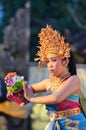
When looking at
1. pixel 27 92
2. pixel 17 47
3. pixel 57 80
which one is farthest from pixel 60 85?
pixel 17 47

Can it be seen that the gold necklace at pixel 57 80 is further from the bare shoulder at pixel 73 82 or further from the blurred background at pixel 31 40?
the blurred background at pixel 31 40

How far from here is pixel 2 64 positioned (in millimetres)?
10719

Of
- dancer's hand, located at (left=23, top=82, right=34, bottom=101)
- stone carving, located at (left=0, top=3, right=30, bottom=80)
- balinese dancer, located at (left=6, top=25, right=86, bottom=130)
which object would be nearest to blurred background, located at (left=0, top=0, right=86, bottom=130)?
stone carving, located at (left=0, top=3, right=30, bottom=80)

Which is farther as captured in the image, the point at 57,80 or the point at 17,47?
the point at 17,47

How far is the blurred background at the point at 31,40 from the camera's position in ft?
27.2

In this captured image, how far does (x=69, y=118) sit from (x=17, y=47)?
7.24 meters

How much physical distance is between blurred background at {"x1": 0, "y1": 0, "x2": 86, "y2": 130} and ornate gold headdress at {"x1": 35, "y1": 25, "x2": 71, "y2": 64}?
1661mm

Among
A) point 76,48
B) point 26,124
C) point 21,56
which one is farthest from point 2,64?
point 76,48

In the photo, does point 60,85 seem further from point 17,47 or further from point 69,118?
point 17,47

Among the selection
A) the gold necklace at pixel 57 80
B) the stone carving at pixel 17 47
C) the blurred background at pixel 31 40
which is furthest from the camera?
the stone carving at pixel 17 47

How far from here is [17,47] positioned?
38.3 ft

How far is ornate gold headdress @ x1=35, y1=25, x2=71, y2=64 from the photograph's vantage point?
455cm

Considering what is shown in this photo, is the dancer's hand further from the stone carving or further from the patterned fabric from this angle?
the stone carving

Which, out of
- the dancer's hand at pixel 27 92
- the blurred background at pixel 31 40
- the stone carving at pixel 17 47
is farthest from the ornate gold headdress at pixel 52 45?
the stone carving at pixel 17 47
